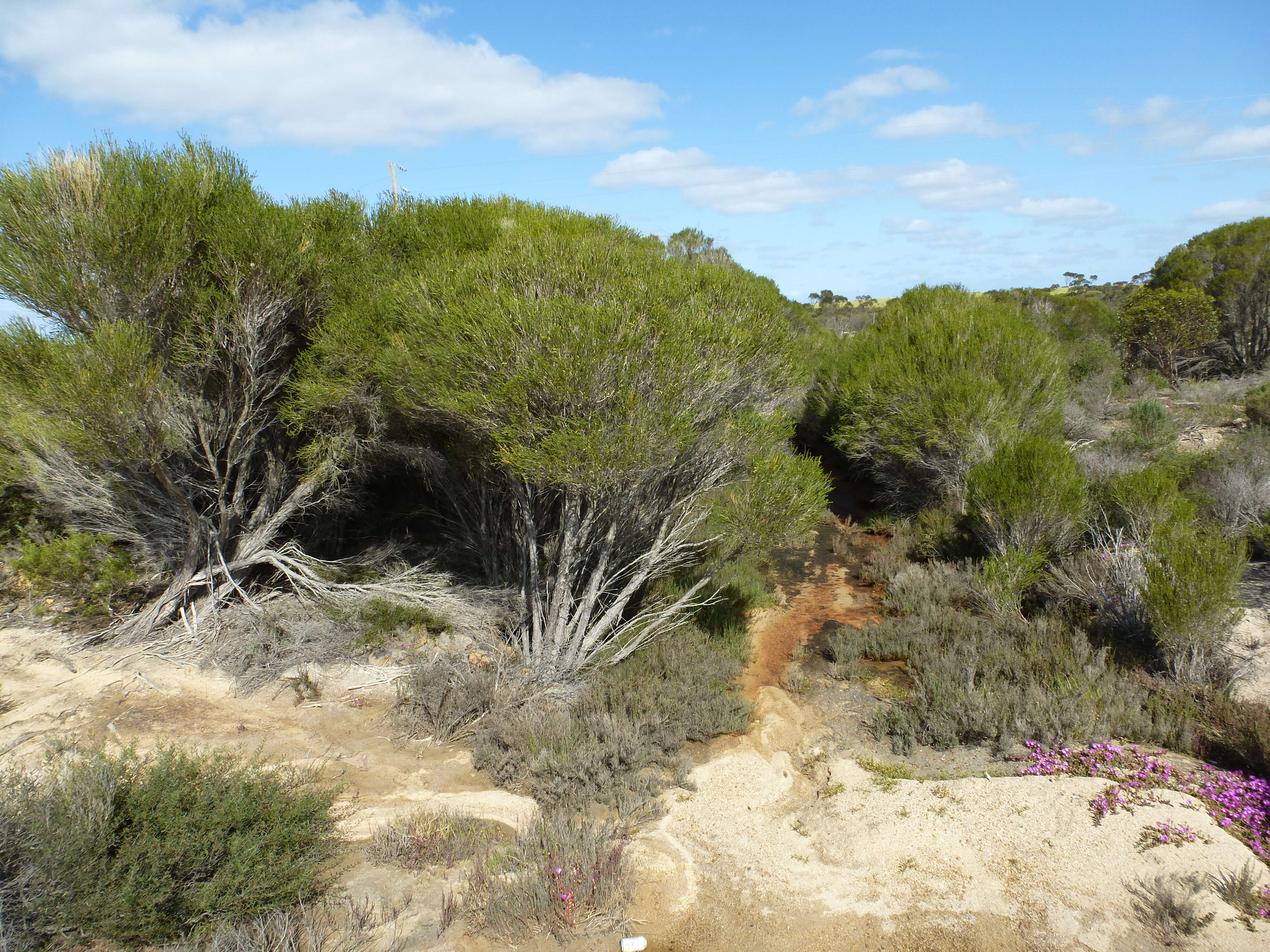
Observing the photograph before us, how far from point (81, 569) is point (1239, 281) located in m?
28.1

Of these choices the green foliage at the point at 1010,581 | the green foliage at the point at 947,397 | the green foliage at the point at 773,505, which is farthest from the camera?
the green foliage at the point at 947,397

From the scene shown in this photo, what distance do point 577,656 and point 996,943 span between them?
4.65 meters

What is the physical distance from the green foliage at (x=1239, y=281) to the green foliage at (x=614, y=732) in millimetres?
21664

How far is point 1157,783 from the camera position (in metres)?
5.34

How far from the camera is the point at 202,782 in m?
4.65

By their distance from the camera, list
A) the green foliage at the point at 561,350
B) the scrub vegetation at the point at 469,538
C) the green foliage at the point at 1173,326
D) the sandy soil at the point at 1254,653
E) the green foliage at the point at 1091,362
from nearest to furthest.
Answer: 1. the scrub vegetation at the point at 469,538
2. the green foliage at the point at 561,350
3. the sandy soil at the point at 1254,653
4. the green foliage at the point at 1091,362
5. the green foliage at the point at 1173,326

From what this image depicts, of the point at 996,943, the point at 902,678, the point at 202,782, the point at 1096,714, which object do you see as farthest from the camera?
the point at 902,678

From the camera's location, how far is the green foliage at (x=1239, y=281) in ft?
62.6

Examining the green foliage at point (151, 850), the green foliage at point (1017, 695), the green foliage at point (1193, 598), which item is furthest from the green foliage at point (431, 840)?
the green foliage at point (1193, 598)

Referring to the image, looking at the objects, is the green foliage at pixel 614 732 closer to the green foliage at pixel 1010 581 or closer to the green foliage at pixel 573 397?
the green foliage at pixel 573 397

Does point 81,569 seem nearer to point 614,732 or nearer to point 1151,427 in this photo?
point 614,732

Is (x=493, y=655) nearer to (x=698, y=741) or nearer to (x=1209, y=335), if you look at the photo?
(x=698, y=741)

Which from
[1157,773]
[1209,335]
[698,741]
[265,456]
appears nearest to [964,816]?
[1157,773]

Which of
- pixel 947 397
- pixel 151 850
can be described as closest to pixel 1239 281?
pixel 947 397
